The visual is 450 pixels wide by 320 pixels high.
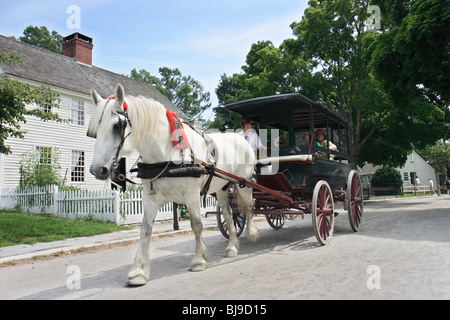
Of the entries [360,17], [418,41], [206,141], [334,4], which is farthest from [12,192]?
[360,17]

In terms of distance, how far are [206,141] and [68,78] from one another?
16.9m

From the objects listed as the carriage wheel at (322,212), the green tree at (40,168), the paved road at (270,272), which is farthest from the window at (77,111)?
the carriage wheel at (322,212)

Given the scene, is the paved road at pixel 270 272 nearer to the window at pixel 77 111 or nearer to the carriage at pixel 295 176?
the carriage at pixel 295 176

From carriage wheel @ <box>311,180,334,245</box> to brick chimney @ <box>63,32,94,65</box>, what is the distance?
2072cm

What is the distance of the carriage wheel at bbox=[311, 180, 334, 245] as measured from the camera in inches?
222

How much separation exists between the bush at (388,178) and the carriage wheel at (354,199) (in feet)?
94.5

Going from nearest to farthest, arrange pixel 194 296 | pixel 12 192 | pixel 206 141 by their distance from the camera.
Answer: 1. pixel 194 296
2. pixel 206 141
3. pixel 12 192

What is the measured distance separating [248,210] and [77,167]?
14426mm

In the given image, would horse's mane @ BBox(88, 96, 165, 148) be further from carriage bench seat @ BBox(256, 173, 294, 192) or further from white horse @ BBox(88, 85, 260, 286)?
carriage bench seat @ BBox(256, 173, 294, 192)

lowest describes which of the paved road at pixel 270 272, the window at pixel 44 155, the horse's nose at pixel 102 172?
the paved road at pixel 270 272

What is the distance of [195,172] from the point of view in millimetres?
4035

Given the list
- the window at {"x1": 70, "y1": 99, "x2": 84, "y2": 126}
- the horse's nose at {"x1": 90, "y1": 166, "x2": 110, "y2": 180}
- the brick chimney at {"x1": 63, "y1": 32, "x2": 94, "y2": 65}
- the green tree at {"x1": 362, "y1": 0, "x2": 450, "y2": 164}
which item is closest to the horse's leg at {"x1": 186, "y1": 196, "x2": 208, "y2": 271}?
the horse's nose at {"x1": 90, "y1": 166, "x2": 110, "y2": 180}

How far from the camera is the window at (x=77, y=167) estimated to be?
1725 centimetres
